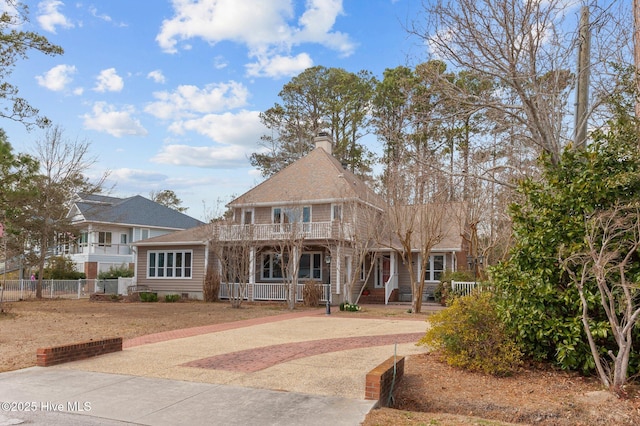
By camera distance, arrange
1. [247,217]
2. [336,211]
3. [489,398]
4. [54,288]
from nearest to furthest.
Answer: [489,398], [336,211], [247,217], [54,288]

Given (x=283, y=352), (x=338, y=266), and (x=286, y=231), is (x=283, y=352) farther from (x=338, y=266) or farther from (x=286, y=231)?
(x=338, y=266)

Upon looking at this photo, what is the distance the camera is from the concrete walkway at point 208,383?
6004mm

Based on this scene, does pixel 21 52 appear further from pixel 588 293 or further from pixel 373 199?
pixel 588 293

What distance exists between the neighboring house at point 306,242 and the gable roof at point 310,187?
0.06 metres

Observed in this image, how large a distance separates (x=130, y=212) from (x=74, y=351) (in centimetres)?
3373

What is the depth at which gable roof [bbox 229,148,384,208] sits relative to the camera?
25.0 metres

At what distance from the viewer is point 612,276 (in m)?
7.55

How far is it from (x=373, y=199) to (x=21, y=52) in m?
14.8

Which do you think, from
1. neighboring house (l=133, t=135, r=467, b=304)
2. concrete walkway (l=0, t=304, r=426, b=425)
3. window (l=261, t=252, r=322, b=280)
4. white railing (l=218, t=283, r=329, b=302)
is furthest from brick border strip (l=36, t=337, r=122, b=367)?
window (l=261, t=252, r=322, b=280)

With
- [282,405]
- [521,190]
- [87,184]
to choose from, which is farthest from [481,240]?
[87,184]

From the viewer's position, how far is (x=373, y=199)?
23.8 meters

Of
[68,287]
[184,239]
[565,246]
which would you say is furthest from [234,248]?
[565,246]

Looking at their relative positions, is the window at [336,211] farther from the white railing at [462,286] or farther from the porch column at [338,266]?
the white railing at [462,286]

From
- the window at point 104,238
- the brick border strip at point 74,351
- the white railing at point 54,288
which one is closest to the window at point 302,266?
the white railing at point 54,288
